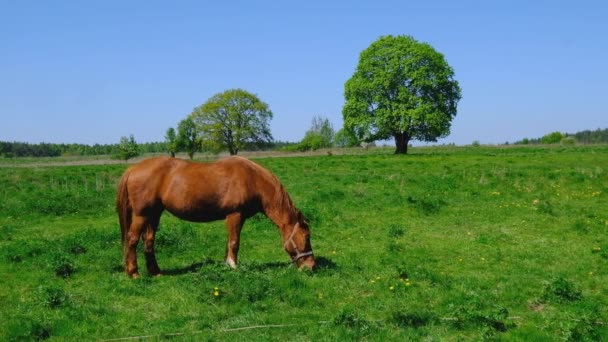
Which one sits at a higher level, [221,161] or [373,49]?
[373,49]

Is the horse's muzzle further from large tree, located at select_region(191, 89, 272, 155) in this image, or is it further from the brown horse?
large tree, located at select_region(191, 89, 272, 155)

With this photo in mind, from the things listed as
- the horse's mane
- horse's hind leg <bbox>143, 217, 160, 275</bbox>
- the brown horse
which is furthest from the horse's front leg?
horse's hind leg <bbox>143, 217, 160, 275</bbox>

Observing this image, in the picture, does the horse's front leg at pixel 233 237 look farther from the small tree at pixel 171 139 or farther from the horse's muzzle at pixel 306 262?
the small tree at pixel 171 139

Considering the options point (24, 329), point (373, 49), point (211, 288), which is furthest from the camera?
point (373, 49)

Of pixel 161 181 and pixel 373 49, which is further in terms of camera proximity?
pixel 373 49

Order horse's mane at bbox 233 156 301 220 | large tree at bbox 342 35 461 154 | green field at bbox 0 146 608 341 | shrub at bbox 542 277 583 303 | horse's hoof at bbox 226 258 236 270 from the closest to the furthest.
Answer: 1. green field at bbox 0 146 608 341
2. shrub at bbox 542 277 583 303
3. horse's hoof at bbox 226 258 236 270
4. horse's mane at bbox 233 156 301 220
5. large tree at bbox 342 35 461 154

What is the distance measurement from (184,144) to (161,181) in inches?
2819

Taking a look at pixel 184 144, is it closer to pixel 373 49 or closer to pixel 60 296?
pixel 373 49

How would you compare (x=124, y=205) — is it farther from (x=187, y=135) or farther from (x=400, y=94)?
(x=187, y=135)

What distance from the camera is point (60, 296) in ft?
29.7

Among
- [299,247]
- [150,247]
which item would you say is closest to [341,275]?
[299,247]

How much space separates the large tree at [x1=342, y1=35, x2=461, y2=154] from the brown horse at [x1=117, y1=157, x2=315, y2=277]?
44.5m

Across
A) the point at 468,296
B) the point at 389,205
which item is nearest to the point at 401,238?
the point at 389,205

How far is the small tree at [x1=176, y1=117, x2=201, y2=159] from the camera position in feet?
264
